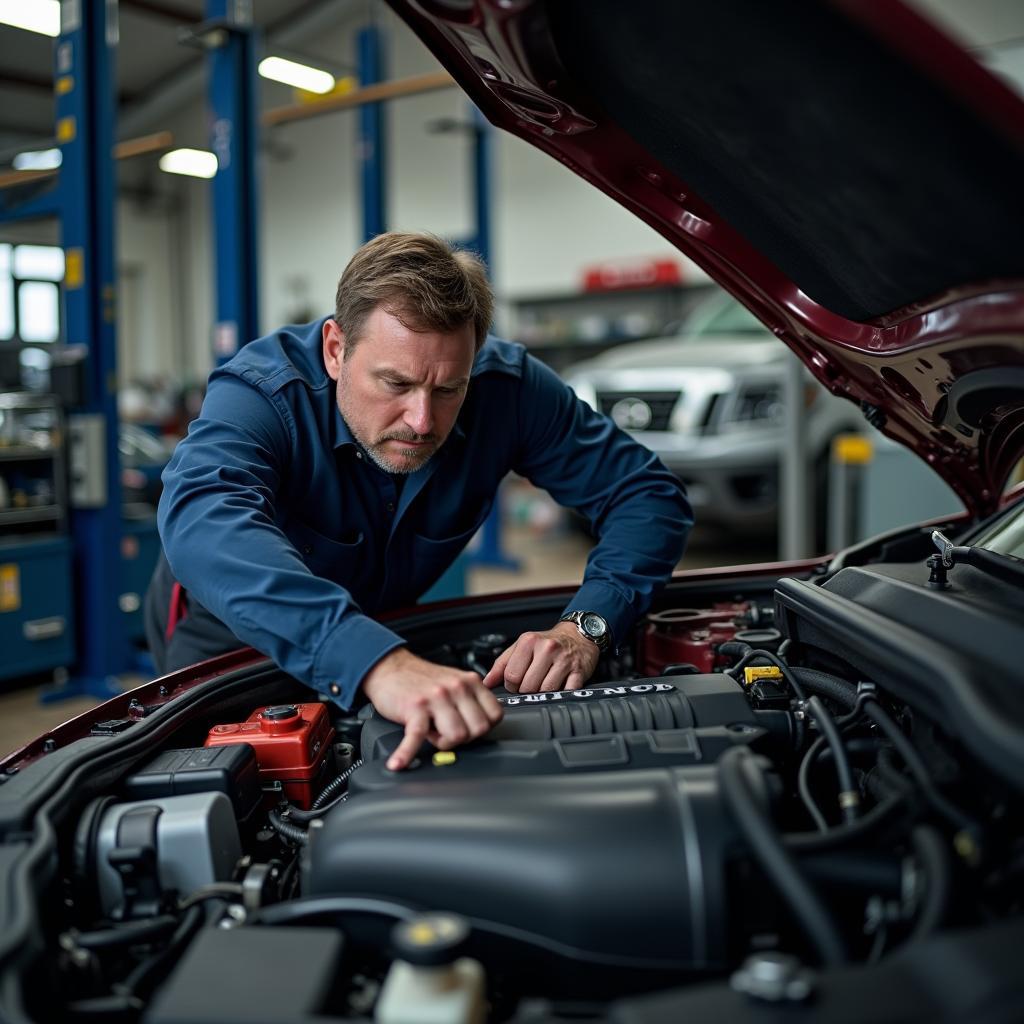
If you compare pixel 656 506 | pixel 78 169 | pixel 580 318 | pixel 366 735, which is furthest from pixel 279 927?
pixel 580 318

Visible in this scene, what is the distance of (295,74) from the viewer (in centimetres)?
555

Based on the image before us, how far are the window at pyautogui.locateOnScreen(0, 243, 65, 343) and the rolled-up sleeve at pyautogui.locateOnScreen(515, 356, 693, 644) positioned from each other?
10718mm

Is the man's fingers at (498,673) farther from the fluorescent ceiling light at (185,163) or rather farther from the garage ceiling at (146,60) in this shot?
the garage ceiling at (146,60)

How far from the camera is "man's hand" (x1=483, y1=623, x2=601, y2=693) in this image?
1.38 m

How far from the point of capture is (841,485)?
4711mm

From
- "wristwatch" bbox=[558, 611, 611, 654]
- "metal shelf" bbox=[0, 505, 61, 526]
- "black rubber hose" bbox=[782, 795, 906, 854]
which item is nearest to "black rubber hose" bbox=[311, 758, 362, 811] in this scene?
"wristwatch" bbox=[558, 611, 611, 654]

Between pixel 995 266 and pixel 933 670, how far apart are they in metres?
0.42

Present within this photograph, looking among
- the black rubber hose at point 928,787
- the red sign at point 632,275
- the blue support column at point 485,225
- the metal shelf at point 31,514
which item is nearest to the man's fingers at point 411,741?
the black rubber hose at point 928,787

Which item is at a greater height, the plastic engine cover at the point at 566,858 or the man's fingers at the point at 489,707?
the man's fingers at the point at 489,707

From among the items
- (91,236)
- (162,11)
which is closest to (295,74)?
(91,236)

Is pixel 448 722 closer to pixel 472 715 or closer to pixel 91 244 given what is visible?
pixel 472 715

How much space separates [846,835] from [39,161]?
26.0ft

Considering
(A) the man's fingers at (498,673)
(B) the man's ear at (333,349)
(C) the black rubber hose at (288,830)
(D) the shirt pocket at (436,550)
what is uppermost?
(B) the man's ear at (333,349)

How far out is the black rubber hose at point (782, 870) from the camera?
2.47 feet
